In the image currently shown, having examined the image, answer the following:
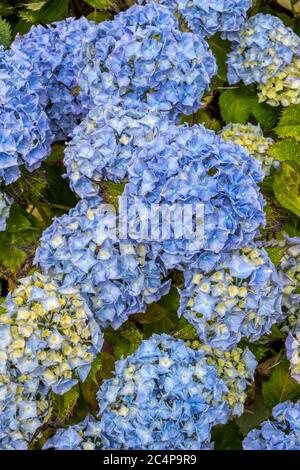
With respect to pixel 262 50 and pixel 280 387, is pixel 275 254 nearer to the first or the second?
pixel 280 387

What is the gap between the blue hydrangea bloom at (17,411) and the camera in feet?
8.43

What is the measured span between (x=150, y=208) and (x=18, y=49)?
109 centimetres

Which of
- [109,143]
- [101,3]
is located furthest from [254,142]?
[101,3]

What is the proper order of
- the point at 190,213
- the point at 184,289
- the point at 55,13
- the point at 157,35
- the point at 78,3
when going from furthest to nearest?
the point at 78,3, the point at 55,13, the point at 157,35, the point at 184,289, the point at 190,213

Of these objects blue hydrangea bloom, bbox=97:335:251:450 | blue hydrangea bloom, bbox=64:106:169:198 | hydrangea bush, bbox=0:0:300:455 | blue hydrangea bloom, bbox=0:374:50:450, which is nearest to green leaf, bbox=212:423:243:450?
hydrangea bush, bbox=0:0:300:455

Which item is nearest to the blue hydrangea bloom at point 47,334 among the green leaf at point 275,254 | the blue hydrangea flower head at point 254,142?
the green leaf at point 275,254

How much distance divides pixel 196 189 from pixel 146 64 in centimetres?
69

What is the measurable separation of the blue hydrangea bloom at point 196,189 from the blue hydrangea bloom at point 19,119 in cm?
56

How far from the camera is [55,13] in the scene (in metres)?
4.01

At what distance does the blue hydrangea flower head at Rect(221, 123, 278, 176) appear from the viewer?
3318mm

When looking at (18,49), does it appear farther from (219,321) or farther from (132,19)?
(219,321)

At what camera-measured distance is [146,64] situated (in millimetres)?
2977

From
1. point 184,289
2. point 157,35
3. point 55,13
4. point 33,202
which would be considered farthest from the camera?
point 55,13
